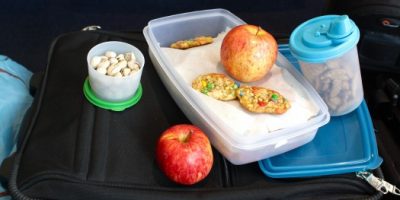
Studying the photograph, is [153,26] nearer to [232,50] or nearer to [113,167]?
[232,50]

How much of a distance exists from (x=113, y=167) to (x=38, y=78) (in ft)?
1.09

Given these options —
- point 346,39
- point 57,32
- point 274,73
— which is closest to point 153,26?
point 274,73

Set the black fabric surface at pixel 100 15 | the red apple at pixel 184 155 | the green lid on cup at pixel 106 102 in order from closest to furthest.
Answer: the red apple at pixel 184 155 → the green lid on cup at pixel 106 102 → the black fabric surface at pixel 100 15

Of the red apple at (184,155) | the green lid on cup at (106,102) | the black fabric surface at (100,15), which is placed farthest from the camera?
the black fabric surface at (100,15)

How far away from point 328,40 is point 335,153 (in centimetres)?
20

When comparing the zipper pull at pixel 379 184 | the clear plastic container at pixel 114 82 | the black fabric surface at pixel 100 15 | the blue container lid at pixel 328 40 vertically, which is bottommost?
the black fabric surface at pixel 100 15

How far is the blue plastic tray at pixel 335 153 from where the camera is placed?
0.77 metres

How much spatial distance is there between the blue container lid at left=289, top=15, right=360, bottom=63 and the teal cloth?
559 mm

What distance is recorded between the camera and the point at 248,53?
2.65ft

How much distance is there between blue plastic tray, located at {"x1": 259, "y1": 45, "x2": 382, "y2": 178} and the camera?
771mm

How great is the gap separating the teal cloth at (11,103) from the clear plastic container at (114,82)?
212 mm

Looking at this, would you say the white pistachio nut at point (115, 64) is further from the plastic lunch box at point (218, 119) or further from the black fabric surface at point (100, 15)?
the black fabric surface at point (100, 15)

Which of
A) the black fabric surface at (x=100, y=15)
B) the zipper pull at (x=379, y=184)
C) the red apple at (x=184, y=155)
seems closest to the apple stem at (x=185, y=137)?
the red apple at (x=184, y=155)

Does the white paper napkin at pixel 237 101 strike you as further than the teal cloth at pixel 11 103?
No
